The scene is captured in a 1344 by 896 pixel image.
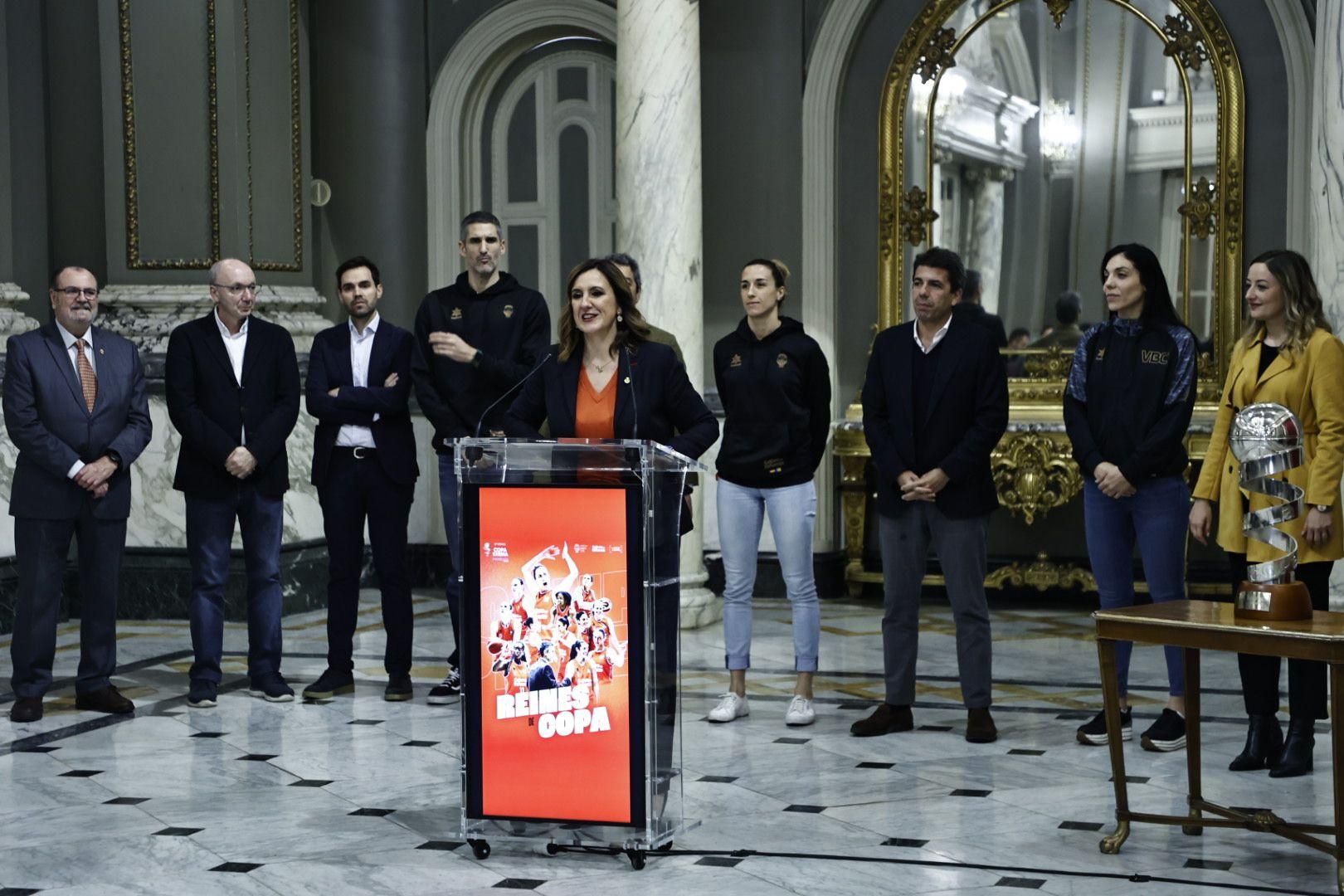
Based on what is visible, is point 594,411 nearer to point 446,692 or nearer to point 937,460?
point 937,460

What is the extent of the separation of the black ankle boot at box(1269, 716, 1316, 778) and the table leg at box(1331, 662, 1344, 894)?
1.13m

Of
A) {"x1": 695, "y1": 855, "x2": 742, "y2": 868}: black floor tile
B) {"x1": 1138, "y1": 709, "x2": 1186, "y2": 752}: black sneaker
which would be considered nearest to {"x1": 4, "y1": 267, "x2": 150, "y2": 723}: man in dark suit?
{"x1": 695, "y1": 855, "x2": 742, "y2": 868}: black floor tile

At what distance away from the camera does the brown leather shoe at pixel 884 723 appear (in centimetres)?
584

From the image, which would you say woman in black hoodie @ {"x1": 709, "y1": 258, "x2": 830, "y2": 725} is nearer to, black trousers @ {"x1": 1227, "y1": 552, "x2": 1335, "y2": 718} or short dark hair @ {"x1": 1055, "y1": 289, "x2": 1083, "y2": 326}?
black trousers @ {"x1": 1227, "y1": 552, "x2": 1335, "y2": 718}

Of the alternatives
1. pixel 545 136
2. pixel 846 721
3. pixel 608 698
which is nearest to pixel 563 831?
pixel 608 698

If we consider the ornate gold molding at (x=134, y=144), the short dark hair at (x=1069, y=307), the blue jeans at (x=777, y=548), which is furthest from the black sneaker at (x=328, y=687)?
the short dark hair at (x=1069, y=307)

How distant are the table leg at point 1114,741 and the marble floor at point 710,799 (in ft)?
0.15

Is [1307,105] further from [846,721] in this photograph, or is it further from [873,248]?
[846,721]

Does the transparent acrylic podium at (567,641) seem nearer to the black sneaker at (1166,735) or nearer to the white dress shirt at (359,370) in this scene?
the black sneaker at (1166,735)

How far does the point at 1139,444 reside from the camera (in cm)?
555

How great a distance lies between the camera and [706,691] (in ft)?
21.8

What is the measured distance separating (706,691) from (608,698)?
2422 millimetres

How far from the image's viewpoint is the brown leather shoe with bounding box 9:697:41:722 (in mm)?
6207

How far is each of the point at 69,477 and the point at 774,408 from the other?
2.46m
